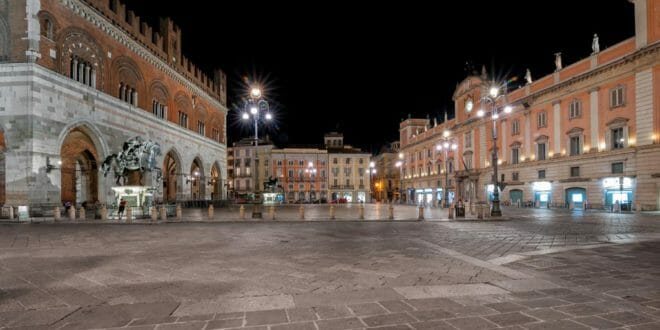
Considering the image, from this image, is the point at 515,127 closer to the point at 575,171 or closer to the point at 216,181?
the point at 575,171

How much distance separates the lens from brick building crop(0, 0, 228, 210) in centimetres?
2192

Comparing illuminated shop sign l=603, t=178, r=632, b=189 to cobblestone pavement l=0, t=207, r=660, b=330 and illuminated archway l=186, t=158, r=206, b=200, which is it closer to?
cobblestone pavement l=0, t=207, r=660, b=330

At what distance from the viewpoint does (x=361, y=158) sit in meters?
80.1

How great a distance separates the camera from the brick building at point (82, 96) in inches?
863

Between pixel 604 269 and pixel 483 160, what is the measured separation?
45.4 metres

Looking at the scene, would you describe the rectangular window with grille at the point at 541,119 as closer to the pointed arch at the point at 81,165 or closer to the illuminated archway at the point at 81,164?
the pointed arch at the point at 81,165

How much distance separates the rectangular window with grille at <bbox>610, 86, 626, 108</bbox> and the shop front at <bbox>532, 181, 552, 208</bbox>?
967 centimetres

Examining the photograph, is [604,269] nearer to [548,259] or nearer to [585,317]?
[548,259]

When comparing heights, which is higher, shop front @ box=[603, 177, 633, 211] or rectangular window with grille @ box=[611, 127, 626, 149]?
rectangular window with grille @ box=[611, 127, 626, 149]

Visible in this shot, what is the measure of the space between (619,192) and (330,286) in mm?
33797

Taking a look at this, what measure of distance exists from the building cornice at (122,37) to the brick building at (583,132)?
91.3 ft

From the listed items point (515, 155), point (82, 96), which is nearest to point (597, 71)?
point (515, 155)

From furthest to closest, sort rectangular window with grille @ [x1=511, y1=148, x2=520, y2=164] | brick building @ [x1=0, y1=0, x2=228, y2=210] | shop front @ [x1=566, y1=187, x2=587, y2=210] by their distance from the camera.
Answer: rectangular window with grille @ [x1=511, y1=148, x2=520, y2=164], shop front @ [x1=566, y1=187, x2=587, y2=210], brick building @ [x1=0, y1=0, x2=228, y2=210]

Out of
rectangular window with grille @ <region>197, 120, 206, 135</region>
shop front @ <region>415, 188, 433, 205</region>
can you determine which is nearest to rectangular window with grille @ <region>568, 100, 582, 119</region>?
shop front @ <region>415, 188, 433, 205</region>
